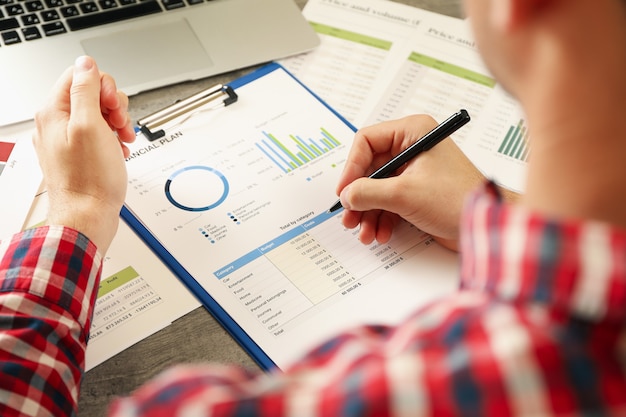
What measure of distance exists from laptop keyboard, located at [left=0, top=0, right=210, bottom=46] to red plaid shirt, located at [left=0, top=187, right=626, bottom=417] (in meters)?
0.68

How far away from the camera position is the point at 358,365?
43 centimetres

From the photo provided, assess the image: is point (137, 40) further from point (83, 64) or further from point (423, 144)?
point (423, 144)

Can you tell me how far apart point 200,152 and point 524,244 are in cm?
56

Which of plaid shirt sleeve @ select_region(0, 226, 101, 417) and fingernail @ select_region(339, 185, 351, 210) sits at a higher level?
fingernail @ select_region(339, 185, 351, 210)

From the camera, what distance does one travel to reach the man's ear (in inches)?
15.4

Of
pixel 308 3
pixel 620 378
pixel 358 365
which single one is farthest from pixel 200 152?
pixel 620 378

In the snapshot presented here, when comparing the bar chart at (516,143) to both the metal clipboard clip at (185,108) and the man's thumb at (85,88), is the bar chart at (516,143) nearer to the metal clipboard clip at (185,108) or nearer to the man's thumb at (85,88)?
the metal clipboard clip at (185,108)

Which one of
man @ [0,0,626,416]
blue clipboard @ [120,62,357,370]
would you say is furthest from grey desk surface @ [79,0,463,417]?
man @ [0,0,626,416]

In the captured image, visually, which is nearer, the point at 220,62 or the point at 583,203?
the point at 583,203

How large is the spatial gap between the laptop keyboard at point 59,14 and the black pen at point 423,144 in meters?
0.44

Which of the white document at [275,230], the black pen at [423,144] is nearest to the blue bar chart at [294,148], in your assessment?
the white document at [275,230]

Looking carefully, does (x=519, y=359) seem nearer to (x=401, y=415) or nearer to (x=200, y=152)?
(x=401, y=415)

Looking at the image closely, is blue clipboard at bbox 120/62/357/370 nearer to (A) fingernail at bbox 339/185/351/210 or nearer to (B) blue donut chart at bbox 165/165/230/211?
(B) blue donut chart at bbox 165/165/230/211

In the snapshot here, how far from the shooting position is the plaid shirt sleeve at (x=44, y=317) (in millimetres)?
646
